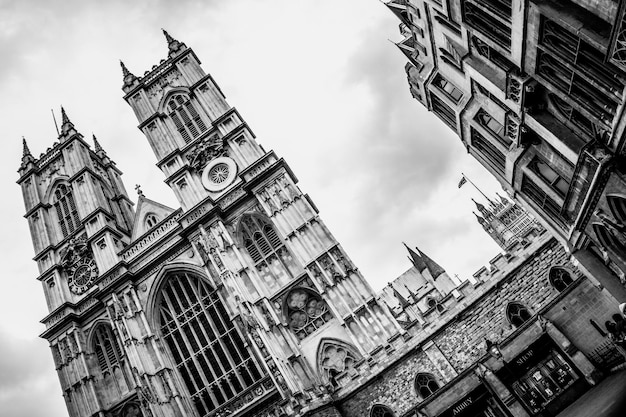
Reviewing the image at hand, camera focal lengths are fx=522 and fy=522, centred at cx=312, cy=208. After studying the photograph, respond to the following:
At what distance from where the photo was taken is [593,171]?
15.6m

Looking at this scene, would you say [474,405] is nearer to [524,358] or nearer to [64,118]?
[524,358]

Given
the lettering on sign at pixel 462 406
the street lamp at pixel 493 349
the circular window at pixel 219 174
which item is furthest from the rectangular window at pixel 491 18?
the circular window at pixel 219 174

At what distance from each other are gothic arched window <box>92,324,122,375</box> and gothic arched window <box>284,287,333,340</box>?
12.0 metres

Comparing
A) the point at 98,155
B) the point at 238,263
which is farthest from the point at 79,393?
the point at 98,155

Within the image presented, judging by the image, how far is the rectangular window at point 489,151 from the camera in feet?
73.3

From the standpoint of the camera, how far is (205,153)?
113 ft

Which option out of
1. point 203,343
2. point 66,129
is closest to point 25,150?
point 66,129

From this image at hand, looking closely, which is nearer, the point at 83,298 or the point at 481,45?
the point at 481,45

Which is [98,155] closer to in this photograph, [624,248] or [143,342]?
[143,342]

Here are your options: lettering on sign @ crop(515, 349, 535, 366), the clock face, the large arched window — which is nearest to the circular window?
the large arched window

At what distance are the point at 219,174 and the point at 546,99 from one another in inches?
855

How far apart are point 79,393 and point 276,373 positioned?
13883 millimetres

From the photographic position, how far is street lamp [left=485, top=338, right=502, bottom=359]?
68.5 ft

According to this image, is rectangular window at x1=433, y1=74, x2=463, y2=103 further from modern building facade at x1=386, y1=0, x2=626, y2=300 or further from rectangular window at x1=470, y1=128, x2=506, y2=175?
rectangular window at x1=470, y1=128, x2=506, y2=175
